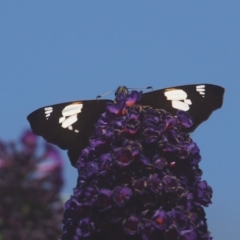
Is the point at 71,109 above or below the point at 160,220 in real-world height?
above

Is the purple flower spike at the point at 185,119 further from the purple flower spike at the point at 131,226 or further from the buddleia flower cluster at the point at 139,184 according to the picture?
the purple flower spike at the point at 131,226

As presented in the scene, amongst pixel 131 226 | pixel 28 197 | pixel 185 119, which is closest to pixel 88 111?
pixel 185 119

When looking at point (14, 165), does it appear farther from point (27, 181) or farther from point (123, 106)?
point (123, 106)

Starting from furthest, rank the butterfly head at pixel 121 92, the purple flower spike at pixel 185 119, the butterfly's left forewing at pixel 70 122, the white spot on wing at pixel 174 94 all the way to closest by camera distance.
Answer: the butterfly's left forewing at pixel 70 122
the white spot on wing at pixel 174 94
the butterfly head at pixel 121 92
the purple flower spike at pixel 185 119

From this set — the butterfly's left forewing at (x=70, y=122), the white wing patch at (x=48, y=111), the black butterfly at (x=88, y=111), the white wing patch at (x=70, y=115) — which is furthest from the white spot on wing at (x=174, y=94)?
the white wing patch at (x=48, y=111)

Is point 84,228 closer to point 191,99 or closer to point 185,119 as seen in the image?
point 185,119

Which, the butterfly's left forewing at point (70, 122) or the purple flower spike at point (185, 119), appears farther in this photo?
the butterfly's left forewing at point (70, 122)

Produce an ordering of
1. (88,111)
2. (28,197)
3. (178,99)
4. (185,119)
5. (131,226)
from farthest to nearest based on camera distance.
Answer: (28,197), (88,111), (178,99), (185,119), (131,226)
